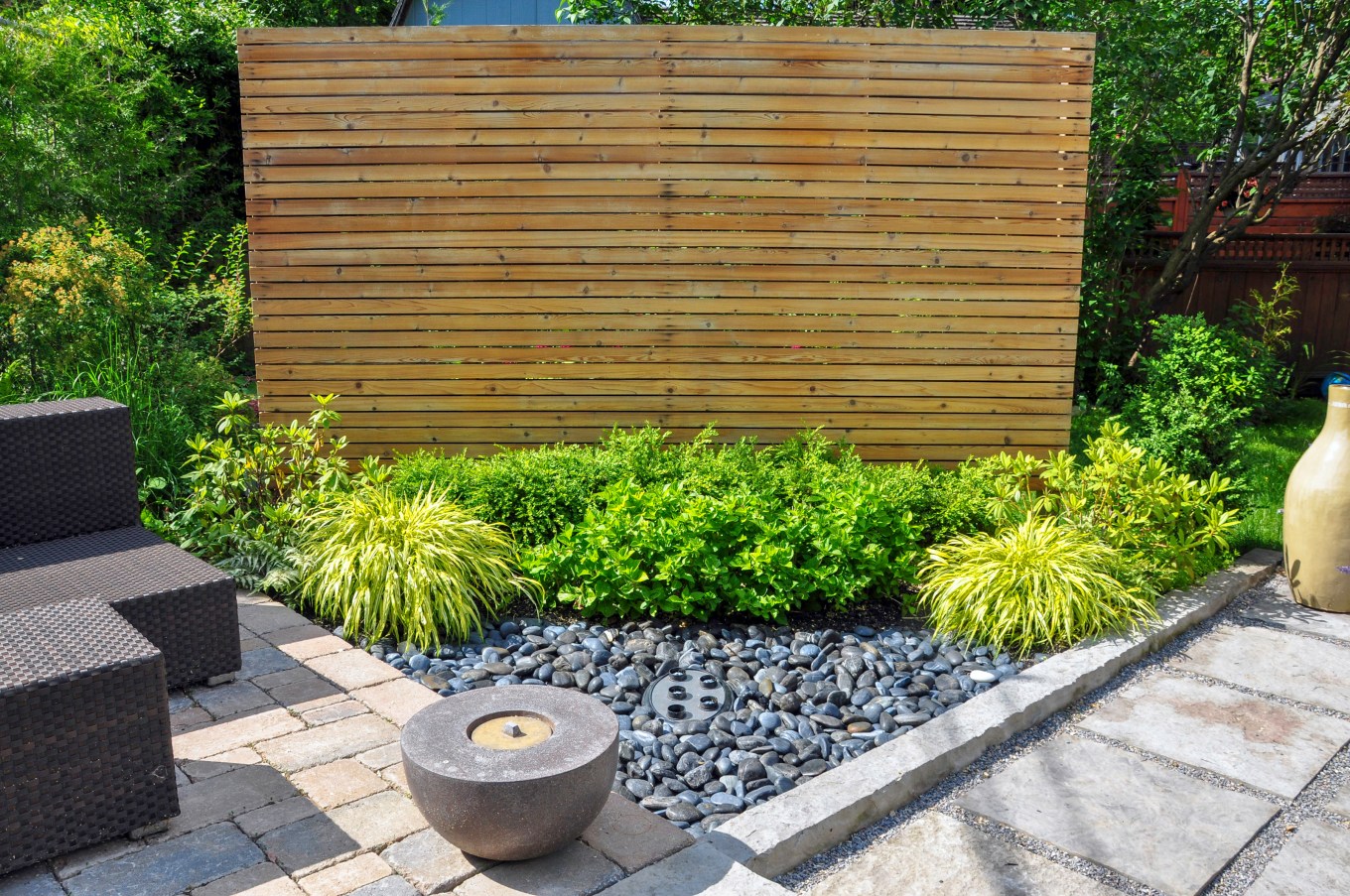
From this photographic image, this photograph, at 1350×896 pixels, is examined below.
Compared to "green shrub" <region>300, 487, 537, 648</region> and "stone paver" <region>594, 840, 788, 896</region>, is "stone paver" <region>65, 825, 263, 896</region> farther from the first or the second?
"green shrub" <region>300, 487, 537, 648</region>

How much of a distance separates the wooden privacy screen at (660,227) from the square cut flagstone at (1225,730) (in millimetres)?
2143

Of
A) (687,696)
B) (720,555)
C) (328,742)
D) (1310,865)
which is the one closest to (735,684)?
(687,696)

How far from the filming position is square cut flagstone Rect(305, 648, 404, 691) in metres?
3.35

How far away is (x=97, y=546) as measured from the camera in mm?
3457

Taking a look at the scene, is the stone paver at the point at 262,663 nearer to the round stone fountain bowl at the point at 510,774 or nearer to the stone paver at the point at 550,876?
the round stone fountain bowl at the point at 510,774

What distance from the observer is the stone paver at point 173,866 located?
7.29ft

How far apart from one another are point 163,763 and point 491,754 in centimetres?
82

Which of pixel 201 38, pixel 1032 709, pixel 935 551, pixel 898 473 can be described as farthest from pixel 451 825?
pixel 201 38

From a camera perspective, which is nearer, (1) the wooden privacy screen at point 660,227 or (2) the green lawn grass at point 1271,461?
(1) the wooden privacy screen at point 660,227

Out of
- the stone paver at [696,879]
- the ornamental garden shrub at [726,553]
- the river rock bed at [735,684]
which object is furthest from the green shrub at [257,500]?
the stone paver at [696,879]

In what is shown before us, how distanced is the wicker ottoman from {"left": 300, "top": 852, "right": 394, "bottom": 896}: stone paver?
45 centimetres

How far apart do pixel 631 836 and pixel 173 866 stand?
1.06m

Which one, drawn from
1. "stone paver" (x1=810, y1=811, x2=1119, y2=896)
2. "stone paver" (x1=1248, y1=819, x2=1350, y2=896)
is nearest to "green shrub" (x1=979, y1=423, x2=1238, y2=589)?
"stone paver" (x1=1248, y1=819, x2=1350, y2=896)

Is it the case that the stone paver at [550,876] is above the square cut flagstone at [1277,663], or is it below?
above
